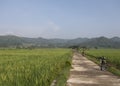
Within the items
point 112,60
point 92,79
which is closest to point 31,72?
point 92,79

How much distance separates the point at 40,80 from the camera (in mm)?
12570

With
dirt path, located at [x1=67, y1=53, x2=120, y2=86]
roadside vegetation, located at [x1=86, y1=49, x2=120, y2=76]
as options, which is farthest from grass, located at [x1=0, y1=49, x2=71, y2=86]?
roadside vegetation, located at [x1=86, y1=49, x2=120, y2=76]

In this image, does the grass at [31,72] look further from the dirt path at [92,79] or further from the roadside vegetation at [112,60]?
the roadside vegetation at [112,60]

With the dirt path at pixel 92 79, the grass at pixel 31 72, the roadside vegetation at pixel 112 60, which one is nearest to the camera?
the grass at pixel 31 72

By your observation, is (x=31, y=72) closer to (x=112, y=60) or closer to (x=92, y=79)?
(x=92, y=79)

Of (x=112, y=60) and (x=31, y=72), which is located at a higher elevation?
(x=31, y=72)

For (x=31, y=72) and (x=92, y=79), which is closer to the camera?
(x=31, y=72)

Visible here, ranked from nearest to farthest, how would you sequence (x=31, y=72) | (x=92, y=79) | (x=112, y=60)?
(x=31, y=72)
(x=92, y=79)
(x=112, y=60)

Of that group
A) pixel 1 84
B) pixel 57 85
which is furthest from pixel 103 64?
pixel 1 84

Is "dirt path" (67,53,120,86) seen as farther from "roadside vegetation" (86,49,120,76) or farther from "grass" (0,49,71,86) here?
"roadside vegetation" (86,49,120,76)

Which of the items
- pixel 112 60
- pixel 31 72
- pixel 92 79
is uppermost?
pixel 31 72

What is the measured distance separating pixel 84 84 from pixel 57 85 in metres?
1.70

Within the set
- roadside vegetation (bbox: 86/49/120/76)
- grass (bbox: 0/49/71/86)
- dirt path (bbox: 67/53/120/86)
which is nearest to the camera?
Answer: grass (bbox: 0/49/71/86)

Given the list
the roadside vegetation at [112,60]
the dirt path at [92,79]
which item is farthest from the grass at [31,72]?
the roadside vegetation at [112,60]
